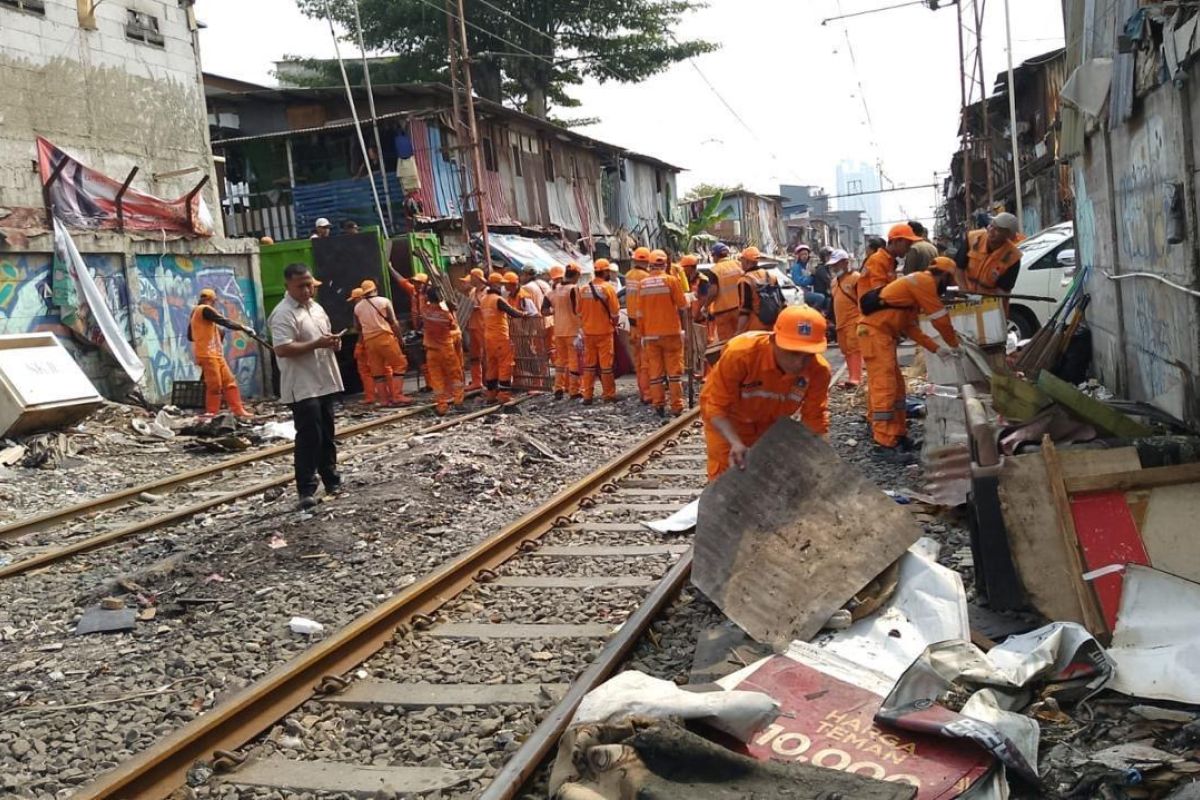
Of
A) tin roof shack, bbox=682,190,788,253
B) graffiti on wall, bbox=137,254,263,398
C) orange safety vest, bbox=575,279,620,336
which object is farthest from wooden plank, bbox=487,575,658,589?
tin roof shack, bbox=682,190,788,253

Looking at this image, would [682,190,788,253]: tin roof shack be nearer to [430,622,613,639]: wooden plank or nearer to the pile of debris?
[430,622,613,639]: wooden plank

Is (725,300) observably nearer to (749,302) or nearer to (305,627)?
(749,302)

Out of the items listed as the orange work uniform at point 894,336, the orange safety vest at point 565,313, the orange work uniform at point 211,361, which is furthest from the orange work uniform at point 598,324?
the orange work uniform at point 894,336

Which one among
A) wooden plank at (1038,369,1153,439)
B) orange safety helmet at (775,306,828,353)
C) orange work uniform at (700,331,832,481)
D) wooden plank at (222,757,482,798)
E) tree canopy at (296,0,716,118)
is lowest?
wooden plank at (222,757,482,798)

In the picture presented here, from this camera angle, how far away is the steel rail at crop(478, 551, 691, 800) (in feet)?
12.1

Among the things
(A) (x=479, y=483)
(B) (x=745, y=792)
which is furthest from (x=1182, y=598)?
(A) (x=479, y=483)

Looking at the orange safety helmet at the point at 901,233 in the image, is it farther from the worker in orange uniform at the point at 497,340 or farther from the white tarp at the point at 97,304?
the white tarp at the point at 97,304

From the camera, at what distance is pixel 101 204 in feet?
55.3

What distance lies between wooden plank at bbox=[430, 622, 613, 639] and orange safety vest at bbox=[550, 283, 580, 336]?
29.7 feet

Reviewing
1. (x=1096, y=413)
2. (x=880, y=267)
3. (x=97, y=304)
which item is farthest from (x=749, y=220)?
(x=1096, y=413)

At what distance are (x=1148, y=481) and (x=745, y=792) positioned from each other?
8.12 feet

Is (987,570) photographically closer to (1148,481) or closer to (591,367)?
(1148,481)

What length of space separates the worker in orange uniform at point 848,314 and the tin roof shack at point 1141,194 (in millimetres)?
2401

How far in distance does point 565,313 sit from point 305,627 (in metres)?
9.28
